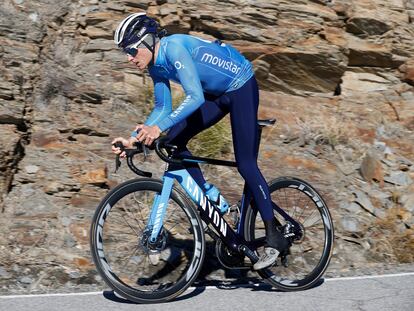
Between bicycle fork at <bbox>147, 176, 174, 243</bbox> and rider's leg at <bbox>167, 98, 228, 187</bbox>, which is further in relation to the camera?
rider's leg at <bbox>167, 98, 228, 187</bbox>

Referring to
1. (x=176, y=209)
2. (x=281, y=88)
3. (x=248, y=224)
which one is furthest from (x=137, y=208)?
(x=281, y=88)

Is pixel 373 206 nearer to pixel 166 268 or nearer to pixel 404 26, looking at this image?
pixel 166 268

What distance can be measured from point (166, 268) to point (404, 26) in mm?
5851

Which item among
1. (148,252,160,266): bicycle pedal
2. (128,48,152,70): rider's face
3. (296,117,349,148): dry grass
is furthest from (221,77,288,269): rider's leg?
(296,117,349,148): dry grass

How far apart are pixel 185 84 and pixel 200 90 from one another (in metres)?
0.11

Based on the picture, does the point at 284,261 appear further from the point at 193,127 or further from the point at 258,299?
the point at 193,127

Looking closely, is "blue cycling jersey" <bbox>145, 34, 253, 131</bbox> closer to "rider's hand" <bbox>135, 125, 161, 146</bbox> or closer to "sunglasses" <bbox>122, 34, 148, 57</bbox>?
"rider's hand" <bbox>135, 125, 161, 146</bbox>

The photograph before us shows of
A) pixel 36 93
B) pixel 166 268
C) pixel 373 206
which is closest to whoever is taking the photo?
pixel 166 268

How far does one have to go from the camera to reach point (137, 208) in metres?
6.41

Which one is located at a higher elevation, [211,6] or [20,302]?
Answer: [211,6]

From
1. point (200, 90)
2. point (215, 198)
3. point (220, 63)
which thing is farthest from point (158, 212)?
point (220, 63)

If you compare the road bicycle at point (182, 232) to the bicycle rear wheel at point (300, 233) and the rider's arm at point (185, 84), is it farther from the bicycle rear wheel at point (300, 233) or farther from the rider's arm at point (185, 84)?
the rider's arm at point (185, 84)

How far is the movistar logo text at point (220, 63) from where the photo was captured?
586 centimetres

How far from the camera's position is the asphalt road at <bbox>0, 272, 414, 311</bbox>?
5.72 metres
